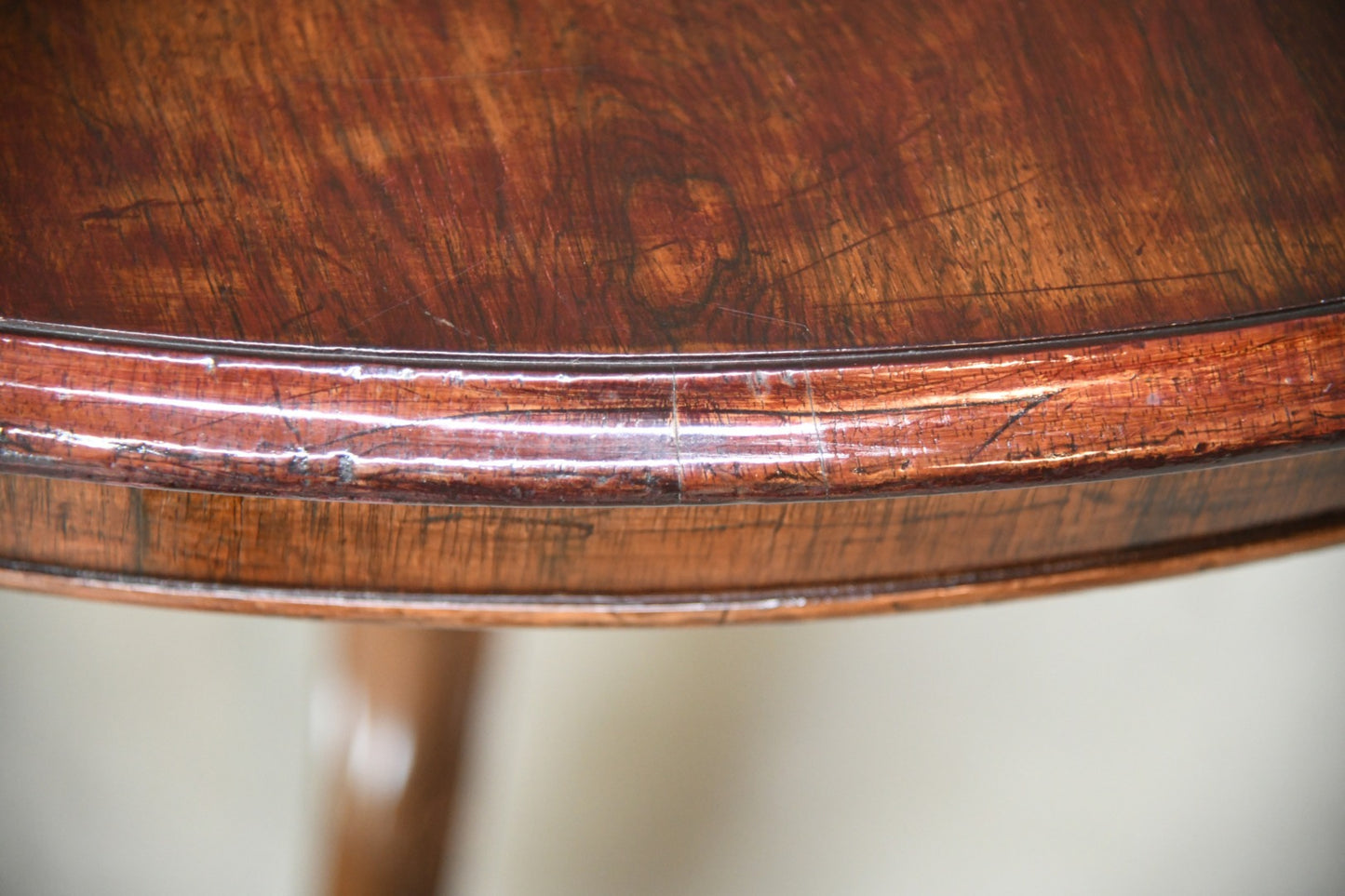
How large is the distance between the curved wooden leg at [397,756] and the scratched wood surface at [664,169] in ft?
0.48

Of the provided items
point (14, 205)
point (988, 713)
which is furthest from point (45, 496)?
point (988, 713)

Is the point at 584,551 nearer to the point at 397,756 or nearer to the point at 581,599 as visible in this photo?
the point at 581,599

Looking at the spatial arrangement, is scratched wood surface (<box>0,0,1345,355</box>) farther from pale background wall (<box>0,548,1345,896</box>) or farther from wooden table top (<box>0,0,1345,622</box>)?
pale background wall (<box>0,548,1345,896</box>)

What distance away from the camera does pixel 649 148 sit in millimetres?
298

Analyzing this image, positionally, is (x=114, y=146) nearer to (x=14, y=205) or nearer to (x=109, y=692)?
(x=14, y=205)

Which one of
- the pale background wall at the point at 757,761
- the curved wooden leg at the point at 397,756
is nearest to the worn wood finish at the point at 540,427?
the curved wooden leg at the point at 397,756

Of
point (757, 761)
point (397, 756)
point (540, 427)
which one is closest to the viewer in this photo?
point (540, 427)

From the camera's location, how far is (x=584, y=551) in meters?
0.27

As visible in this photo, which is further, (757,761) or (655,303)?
(757,761)

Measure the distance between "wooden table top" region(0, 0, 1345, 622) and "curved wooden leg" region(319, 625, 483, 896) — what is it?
0.42 ft

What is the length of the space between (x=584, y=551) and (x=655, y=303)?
0.05 m

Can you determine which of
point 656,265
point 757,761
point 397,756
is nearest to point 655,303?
point 656,265

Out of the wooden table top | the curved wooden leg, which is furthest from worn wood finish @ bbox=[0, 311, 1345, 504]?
the curved wooden leg

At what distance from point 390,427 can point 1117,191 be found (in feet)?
0.56
